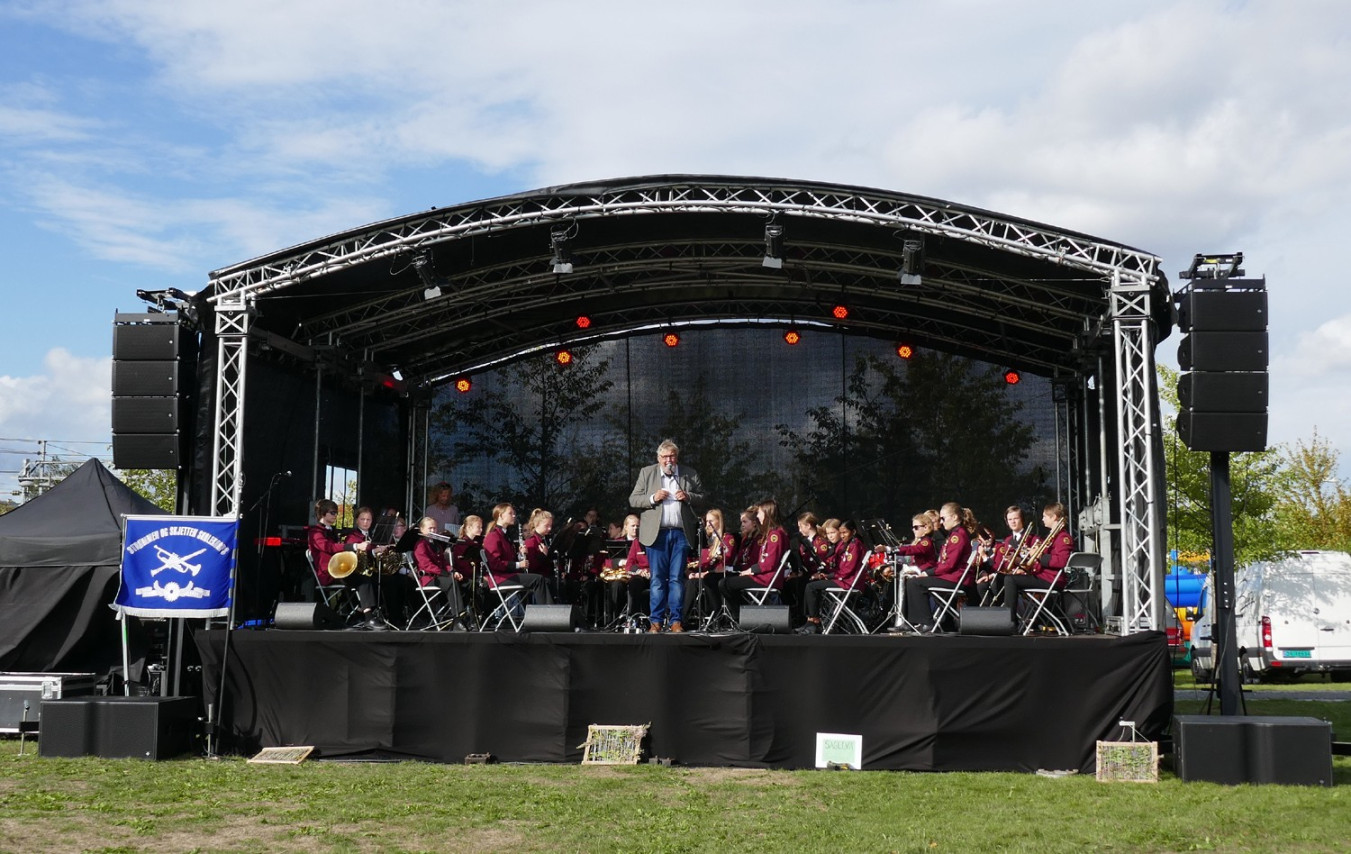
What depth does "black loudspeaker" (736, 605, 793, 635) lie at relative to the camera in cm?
904

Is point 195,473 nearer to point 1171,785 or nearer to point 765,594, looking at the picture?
point 765,594

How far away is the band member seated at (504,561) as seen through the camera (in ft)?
34.9

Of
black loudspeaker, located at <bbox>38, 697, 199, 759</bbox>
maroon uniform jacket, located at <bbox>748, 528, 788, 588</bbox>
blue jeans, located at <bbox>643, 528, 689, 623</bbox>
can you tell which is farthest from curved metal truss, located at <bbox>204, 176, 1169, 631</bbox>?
blue jeans, located at <bbox>643, 528, 689, 623</bbox>

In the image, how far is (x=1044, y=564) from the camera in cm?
1034

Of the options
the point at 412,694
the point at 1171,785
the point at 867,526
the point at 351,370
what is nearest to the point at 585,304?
the point at 351,370

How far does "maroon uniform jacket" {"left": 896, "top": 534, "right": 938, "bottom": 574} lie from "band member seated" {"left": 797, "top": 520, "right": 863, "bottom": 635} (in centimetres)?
40

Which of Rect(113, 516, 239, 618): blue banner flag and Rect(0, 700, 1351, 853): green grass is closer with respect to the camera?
Rect(0, 700, 1351, 853): green grass

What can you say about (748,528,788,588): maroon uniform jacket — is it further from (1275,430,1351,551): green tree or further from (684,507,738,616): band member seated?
(1275,430,1351,551): green tree

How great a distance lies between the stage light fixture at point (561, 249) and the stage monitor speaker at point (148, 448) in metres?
3.52

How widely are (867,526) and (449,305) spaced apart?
5.48 metres

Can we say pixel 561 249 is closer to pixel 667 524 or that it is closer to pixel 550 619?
pixel 667 524

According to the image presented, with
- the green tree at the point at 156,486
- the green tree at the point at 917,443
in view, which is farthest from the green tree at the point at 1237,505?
the green tree at the point at 156,486

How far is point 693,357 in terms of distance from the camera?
51.8 feet

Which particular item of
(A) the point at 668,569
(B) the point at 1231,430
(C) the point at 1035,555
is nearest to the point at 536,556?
(A) the point at 668,569
